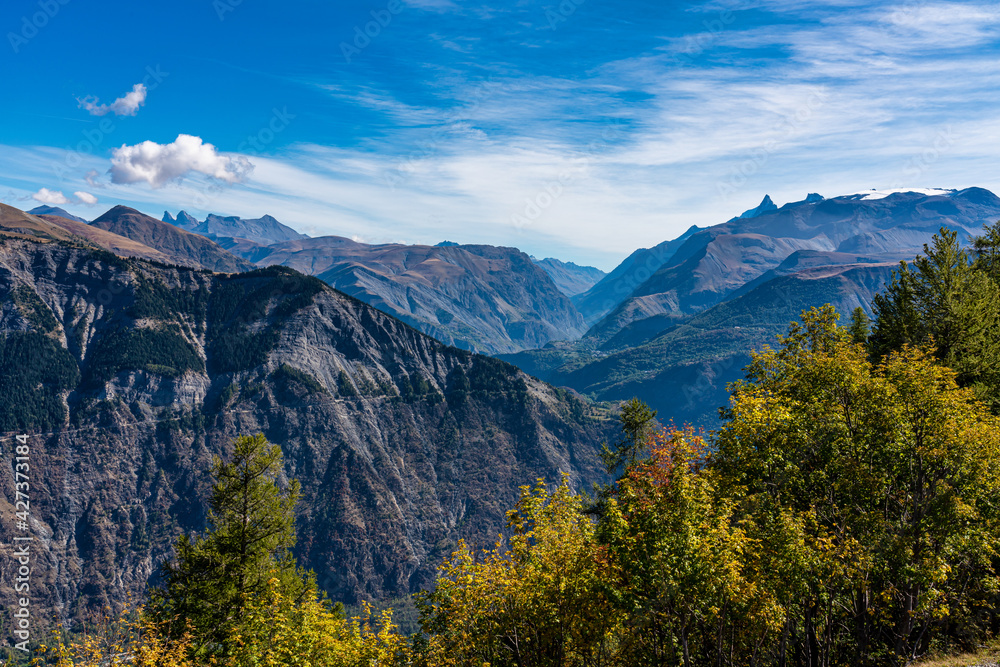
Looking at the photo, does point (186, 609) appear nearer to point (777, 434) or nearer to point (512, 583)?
point (512, 583)

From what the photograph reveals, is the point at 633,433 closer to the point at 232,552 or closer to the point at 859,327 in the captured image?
the point at 859,327

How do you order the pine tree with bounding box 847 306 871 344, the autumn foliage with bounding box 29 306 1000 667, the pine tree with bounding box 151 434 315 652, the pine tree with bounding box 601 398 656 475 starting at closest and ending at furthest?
the autumn foliage with bounding box 29 306 1000 667 → the pine tree with bounding box 151 434 315 652 → the pine tree with bounding box 847 306 871 344 → the pine tree with bounding box 601 398 656 475

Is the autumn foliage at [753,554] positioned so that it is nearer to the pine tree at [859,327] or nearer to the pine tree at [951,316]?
the pine tree at [951,316]

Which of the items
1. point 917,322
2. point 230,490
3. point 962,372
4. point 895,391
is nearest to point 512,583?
point 895,391

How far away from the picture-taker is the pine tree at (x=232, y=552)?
34062 mm

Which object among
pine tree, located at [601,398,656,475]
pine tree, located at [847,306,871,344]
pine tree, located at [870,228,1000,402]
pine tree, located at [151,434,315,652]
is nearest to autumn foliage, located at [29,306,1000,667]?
pine tree, located at [151,434,315,652]

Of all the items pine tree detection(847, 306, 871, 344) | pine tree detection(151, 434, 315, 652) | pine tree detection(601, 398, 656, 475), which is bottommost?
pine tree detection(151, 434, 315, 652)

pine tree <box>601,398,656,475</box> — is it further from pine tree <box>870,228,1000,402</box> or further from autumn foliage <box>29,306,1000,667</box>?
autumn foliage <box>29,306,1000,667</box>

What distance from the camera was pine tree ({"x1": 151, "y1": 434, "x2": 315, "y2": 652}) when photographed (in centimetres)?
3406

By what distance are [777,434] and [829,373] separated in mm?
6123

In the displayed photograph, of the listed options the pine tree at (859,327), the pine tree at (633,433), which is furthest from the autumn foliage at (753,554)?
the pine tree at (633,433)

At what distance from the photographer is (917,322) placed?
43.4 metres

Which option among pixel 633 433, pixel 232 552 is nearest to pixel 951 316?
pixel 633 433

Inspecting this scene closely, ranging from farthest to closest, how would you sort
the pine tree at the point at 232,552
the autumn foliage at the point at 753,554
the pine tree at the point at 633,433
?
the pine tree at the point at 633,433, the pine tree at the point at 232,552, the autumn foliage at the point at 753,554
